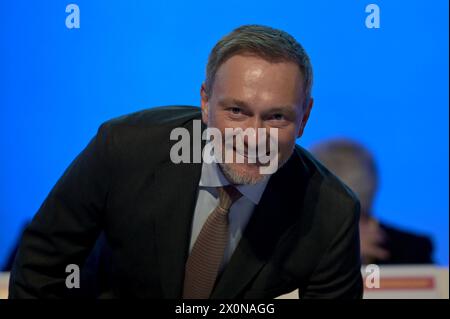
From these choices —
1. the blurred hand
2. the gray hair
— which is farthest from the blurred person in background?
the gray hair

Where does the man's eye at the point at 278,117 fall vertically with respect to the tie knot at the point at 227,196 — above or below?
above

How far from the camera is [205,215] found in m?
1.31

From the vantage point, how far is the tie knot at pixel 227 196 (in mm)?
1282

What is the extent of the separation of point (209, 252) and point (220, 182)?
126mm

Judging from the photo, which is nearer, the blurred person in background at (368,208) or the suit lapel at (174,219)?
the suit lapel at (174,219)

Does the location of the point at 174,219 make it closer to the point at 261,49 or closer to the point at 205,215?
the point at 205,215

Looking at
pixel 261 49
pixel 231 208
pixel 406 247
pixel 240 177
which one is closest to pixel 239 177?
pixel 240 177

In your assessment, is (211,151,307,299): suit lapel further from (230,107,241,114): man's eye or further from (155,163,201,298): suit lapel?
(230,107,241,114): man's eye

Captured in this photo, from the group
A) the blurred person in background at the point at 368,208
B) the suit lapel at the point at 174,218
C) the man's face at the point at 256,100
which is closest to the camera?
the man's face at the point at 256,100

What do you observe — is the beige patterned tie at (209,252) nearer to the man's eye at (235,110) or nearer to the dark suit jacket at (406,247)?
the man's eye at (235,110)

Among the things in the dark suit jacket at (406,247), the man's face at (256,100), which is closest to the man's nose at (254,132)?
the man's face at (256,100)
